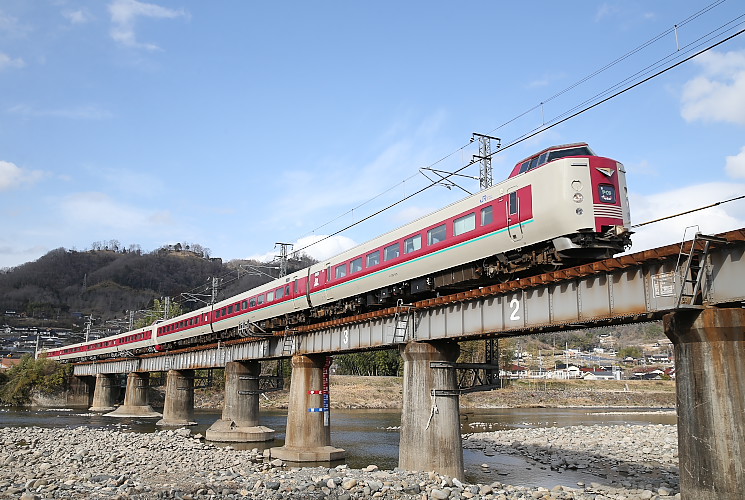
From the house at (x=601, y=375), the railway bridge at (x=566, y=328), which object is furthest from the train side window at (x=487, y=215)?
the house at (x=601, y=375)

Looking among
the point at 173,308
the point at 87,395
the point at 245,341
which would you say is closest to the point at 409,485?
the point at 245,341

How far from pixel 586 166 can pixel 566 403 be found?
89.1m

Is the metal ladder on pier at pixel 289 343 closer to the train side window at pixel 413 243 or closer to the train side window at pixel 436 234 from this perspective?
the train side window at pixel 413 243

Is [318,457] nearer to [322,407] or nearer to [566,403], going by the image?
[322,407]

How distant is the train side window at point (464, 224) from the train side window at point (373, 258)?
5.99 meters

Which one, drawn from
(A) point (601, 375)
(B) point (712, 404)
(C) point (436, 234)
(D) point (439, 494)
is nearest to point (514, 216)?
(C) point (436, 234)

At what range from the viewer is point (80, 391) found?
8994 centimetres

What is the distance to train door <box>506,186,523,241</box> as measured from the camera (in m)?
18.8

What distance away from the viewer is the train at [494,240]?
17.4 meters

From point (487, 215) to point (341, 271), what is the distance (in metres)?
11.7

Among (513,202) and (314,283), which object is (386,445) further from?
(513,202)

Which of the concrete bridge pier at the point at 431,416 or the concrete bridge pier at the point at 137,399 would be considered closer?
the concrete bridge pier at the point at 431,416

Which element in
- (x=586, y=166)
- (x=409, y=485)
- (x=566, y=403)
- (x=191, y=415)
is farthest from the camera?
(x=566, y=403)

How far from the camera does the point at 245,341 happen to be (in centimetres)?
4291
